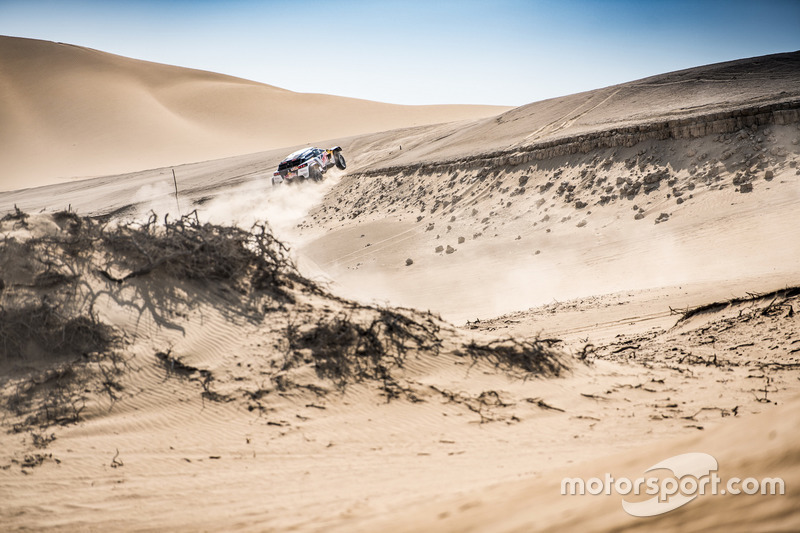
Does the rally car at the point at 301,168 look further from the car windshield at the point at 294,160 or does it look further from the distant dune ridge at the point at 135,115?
the distant dune ridge at the point at 135,115

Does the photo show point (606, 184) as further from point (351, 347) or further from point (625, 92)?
point (351, 347)

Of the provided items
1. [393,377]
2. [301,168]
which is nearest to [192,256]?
[393,377]

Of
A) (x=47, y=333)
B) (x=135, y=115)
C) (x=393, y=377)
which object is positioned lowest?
(x=393, y=377)

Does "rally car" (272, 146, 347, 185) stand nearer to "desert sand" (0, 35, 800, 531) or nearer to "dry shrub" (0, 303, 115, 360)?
"desert sand" (0, 35, 800, 531)

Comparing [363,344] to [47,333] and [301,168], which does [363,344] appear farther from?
[301,168]

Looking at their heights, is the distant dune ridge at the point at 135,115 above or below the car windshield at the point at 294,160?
above

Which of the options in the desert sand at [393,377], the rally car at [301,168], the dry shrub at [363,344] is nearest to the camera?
the desert sand at [393,377]

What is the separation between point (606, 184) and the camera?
1655 cm

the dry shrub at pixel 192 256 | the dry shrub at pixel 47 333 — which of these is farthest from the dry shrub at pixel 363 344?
the dry shrub at pixel 47 333

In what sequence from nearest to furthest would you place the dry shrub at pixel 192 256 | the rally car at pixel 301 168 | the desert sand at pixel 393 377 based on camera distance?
1. the desert sand at pixel 393 377
2. the dry shrub at pixel 192 256
3. the rally car at pixel 301 168

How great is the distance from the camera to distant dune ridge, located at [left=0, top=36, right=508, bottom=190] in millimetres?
52000

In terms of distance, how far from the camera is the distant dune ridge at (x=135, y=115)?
52000 mm

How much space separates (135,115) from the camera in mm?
60844

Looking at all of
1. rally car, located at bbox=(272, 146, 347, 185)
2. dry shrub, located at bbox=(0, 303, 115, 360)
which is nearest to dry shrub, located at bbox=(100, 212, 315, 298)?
dry shrub, located at bbox=(0, 303, 115, 360)
